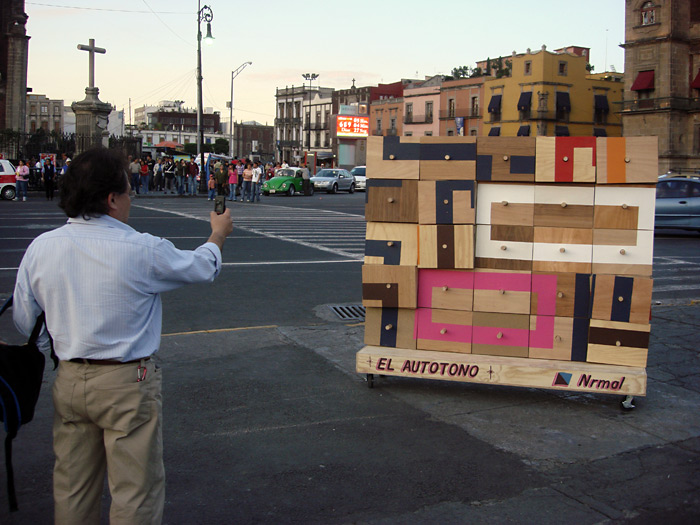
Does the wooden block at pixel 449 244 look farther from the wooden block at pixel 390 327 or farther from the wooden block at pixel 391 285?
the wooden block at pixel 390 327

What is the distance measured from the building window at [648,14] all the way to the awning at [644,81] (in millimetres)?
3483

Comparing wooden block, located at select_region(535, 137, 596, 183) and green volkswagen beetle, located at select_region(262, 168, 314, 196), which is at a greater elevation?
green volkswagen beetle, located at select_region(262, 168, 314, 196)

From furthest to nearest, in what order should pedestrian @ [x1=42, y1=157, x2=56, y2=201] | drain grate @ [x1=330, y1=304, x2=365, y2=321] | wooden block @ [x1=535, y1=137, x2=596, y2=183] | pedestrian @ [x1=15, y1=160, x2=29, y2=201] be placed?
pedestrian @ [x1=42, y1=157, x2=56, y2=201]
pedestrian @ [x1=15, y1=160, x2=29, y2=201]
drain grate @ [x1=330, y1=304, x2=365, y2=321]
wooden block @ [x1=535, y1=137, x2=596, y2=183]

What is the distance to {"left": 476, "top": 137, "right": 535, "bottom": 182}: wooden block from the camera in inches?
215

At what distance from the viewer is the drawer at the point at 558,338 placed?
18.1ft

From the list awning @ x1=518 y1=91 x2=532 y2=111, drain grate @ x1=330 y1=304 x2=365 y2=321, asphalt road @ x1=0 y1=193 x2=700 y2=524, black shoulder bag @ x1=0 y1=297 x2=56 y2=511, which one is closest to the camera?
black shoulder bag @ x1=0 y1=297 x2=56 y2=511

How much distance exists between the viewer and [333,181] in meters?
46.7

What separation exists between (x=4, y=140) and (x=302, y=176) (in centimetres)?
1567

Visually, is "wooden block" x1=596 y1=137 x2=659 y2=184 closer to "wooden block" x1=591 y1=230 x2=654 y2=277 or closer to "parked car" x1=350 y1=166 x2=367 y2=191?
"wooden block" x1=591 y1=230 x2=654 y2=277

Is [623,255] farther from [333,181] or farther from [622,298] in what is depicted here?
[333,181]

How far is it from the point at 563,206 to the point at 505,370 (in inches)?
51.5

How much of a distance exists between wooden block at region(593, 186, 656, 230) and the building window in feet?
175

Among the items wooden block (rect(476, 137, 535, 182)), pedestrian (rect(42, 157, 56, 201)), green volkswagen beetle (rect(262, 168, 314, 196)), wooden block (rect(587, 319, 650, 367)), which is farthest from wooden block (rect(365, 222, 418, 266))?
green volkswagen beetle (rect(262, 168, 314, 196))

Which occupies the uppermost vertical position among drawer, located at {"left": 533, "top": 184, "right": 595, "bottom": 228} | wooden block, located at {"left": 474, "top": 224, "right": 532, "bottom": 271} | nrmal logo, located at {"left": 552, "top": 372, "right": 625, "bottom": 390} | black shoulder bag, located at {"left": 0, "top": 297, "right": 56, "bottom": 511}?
drawer, located at {"left": 533, "top": 184, "right": 595, "bottom": 228}
